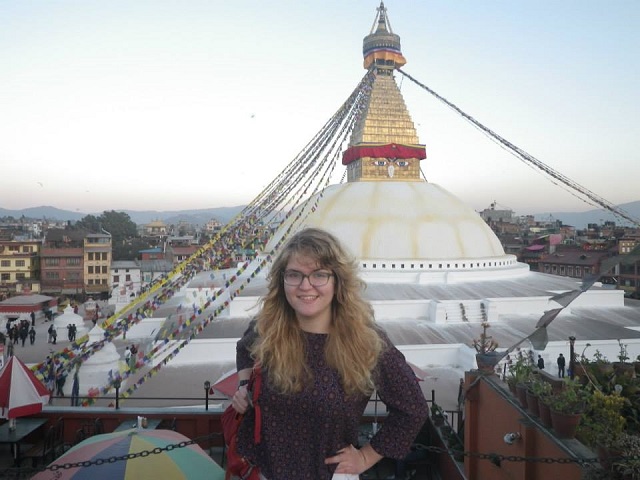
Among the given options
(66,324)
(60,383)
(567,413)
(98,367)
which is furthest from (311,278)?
(66,324)

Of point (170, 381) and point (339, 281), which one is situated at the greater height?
point (339, 281)

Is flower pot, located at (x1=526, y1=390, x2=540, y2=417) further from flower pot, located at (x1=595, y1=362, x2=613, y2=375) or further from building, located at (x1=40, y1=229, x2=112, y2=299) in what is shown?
building, located at (x1=40, y1=229, x2=112, y2=299)

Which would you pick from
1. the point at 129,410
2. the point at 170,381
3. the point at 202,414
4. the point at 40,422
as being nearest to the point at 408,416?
the point at 202,414

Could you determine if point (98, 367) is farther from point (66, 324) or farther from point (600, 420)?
point (600, 420)

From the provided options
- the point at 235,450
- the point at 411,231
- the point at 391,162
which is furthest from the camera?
the point at 391,162

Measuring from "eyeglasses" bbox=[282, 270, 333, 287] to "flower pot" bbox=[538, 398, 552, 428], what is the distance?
174 cm

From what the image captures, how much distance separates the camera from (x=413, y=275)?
43.1ft

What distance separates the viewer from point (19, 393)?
4.33 metres

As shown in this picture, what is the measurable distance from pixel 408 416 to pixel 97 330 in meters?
8.03

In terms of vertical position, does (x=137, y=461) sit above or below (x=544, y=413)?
below

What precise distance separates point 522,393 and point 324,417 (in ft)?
6.24

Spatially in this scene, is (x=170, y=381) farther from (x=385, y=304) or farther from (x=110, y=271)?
(x=110, y=271)

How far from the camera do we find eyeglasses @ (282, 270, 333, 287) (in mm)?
1794

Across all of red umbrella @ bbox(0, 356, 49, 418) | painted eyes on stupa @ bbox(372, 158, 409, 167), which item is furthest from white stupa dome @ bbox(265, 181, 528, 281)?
red umbrella @ bbox(0, 356, 49, 418)
